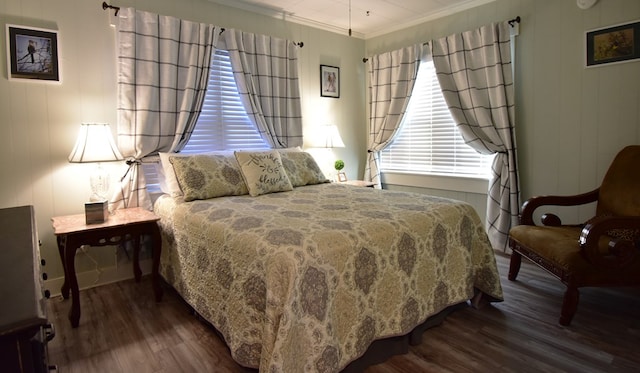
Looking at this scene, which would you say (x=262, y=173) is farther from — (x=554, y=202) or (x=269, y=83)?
(x=554, y=202)

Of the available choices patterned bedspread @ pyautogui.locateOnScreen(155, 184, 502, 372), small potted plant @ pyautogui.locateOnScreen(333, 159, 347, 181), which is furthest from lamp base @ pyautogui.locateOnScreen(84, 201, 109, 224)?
small potted plant @ pyautogui.locateOnScreen(333, 159, 347, 181)

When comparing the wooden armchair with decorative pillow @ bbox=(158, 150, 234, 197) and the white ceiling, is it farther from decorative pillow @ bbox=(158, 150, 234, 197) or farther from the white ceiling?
decorative pillow @ bbox=(158, 150, 234, 197)

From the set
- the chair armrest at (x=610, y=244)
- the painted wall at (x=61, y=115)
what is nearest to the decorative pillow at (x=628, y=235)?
the chair armrest at (x=610, y=244)

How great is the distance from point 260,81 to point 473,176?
7.89 feet

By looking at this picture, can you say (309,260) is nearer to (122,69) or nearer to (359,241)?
(359,241)

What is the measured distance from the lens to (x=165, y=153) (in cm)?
310

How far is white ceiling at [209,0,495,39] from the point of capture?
373cm

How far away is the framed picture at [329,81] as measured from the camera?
14.6ft

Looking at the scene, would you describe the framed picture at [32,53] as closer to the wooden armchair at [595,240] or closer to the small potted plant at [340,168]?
the small potted plant at [340,168]

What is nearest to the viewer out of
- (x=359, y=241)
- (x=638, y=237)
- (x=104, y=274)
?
(x=359, y=241)

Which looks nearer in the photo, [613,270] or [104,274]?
[613,270]

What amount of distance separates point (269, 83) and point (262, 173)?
1261 millimetres

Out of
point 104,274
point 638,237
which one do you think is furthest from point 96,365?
point 638,237

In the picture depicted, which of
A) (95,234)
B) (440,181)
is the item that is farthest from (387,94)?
(95,234)
